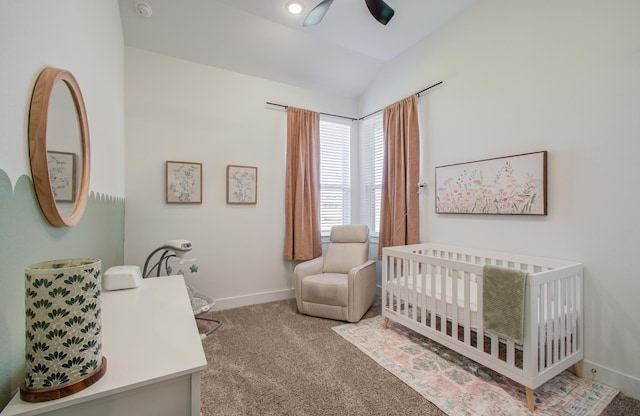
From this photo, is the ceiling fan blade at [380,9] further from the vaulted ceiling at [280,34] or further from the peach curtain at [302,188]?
the peach curtain at [302,188]

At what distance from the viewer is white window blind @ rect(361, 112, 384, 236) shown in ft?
12.0

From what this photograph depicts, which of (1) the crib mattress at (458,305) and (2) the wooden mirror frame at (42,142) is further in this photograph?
(1) the crib mattress at (458,305)

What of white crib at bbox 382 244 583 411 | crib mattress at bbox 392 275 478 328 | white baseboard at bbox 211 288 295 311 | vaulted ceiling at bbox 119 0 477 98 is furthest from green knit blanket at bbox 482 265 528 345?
vaulted ceiling at bbox 119 0 477 98

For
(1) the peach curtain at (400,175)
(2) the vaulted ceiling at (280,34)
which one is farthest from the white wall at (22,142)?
(1) the peach curtain at (400,175)

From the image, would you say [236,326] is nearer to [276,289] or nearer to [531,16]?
[276,289]

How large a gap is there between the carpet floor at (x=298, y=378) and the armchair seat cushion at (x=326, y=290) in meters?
0.24

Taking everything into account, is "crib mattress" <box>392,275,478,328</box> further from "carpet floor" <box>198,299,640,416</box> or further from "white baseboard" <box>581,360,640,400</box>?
"white baseboard" <box>581,360,640,400</box>

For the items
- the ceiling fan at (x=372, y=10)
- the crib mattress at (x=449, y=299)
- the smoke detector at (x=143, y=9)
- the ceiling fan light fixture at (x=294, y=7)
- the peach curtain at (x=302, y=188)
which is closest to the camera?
the crib mattress at (x=449, y=299)

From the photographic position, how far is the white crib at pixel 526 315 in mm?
1547

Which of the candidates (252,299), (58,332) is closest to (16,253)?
(58,332)

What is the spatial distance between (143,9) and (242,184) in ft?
5.79

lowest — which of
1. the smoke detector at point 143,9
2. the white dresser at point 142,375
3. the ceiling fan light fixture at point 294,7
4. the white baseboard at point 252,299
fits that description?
the white baseboard at point 252,299

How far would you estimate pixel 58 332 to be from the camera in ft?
2.03

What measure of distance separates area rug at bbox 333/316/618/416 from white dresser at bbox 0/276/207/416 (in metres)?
1.46
